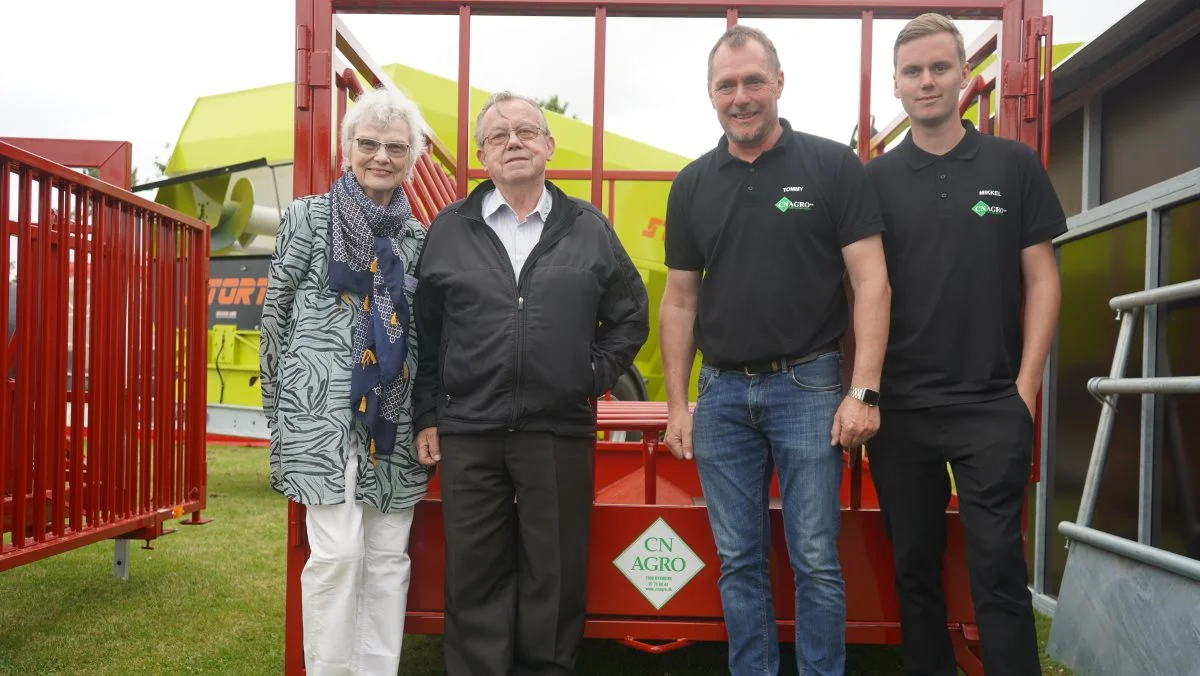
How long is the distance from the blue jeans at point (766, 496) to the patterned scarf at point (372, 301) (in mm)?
852

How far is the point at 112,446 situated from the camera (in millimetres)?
3904

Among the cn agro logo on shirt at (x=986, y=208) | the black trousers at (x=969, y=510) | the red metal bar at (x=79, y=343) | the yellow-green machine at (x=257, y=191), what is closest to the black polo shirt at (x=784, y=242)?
the cn agro logo on shirt at (x=986, y=208)

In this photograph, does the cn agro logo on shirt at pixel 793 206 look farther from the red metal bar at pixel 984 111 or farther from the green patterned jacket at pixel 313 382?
the green patterned jacket at pixel 313 382

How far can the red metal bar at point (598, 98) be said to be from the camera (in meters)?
2.76

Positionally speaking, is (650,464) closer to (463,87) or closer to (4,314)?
(463,87)

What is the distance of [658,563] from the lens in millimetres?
2742

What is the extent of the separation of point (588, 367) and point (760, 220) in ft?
1.98

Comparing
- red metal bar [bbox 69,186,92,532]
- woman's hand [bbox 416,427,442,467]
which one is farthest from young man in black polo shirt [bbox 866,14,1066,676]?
red metal bar [bbox 69,186,92,532]

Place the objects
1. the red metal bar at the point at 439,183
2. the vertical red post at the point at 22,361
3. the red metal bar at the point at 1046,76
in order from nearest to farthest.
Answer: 1. the red metal bar at the point at 1046,76
2. the vertical red post at the point at 22,361
3. the red metal bar at the point at 439,183

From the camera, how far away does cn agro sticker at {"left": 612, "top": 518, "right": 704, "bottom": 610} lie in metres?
2.73

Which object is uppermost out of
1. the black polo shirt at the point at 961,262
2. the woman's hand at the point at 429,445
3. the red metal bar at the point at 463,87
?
the red metal bar at the point at 463,87

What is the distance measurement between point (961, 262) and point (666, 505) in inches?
43.9

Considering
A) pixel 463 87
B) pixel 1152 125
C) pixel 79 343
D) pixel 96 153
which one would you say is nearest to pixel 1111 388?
pixel 1152 125

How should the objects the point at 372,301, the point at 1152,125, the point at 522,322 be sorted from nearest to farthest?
1. the point at 522,322
2. the point at 372,301
3. the point at 1152,125
